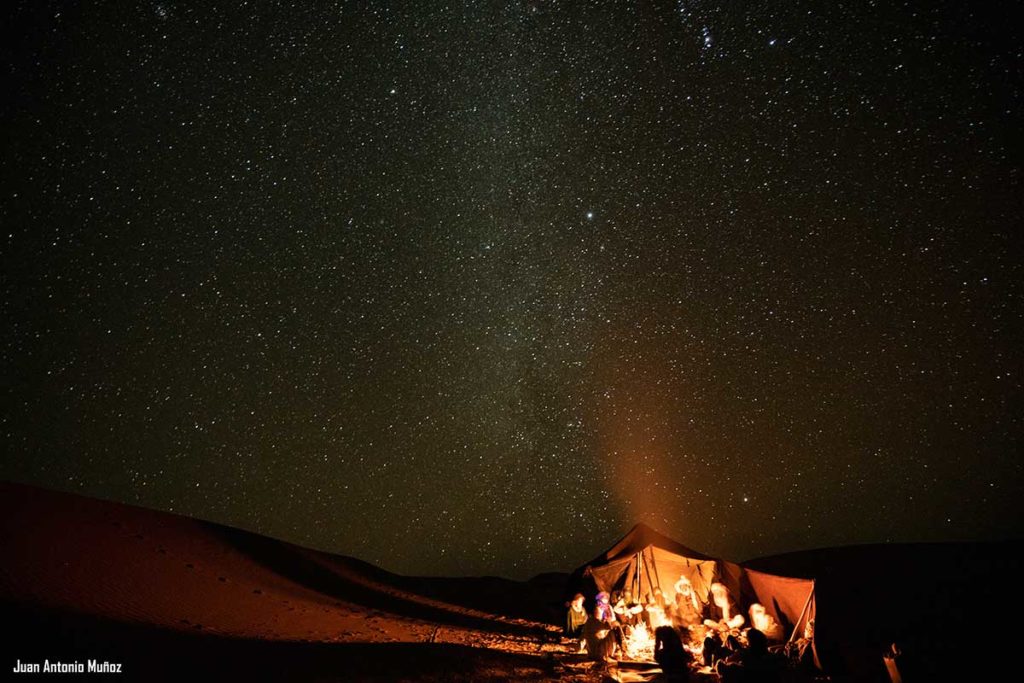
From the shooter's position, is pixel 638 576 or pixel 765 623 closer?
pixel 765 623

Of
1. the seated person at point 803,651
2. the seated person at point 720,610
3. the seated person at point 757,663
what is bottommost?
the seated person at point 803,651

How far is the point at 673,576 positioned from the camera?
1342cm

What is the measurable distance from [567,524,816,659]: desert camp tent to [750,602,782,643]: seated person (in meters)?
0.16

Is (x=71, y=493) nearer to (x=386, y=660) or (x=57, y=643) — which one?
(x=57, y=643)

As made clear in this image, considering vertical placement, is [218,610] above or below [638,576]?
above

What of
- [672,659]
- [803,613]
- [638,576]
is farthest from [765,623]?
[672,659]

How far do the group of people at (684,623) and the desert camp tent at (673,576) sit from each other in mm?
237

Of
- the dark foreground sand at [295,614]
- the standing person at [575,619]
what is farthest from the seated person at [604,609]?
the dark foreground sand at [295,614]

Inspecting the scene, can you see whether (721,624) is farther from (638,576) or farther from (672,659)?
(672,659)

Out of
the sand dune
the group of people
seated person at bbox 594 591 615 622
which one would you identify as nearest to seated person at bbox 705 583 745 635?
the group of people

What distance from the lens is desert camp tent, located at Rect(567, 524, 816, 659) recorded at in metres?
10.6

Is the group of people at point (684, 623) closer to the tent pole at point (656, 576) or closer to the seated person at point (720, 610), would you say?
the seated person at point (720, 610)

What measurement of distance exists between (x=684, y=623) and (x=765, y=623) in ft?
7.83

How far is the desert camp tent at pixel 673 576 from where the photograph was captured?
10.6 metres
